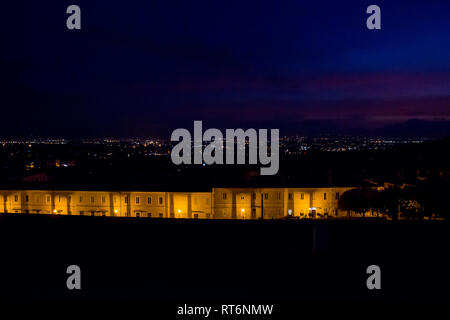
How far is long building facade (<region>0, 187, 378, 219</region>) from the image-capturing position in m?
17.9

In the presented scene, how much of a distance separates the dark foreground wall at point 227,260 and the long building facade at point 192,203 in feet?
42.7

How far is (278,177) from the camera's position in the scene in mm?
19438

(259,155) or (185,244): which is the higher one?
(259,155)

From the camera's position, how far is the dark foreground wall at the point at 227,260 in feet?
9.73

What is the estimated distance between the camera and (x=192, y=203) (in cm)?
1798

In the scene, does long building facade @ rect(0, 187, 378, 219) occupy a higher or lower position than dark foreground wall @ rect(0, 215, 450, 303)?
lower

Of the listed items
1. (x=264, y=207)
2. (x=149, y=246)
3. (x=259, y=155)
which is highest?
(x=259, y=155)

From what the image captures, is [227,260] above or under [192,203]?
above

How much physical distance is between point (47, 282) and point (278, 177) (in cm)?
1674

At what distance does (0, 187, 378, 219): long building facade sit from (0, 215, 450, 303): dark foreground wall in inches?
512

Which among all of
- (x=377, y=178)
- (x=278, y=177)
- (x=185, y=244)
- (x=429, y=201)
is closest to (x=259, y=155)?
(x=278, y=177)

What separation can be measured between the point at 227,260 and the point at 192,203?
47.6 ft

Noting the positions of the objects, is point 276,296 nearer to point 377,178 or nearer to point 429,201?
point 429,201
